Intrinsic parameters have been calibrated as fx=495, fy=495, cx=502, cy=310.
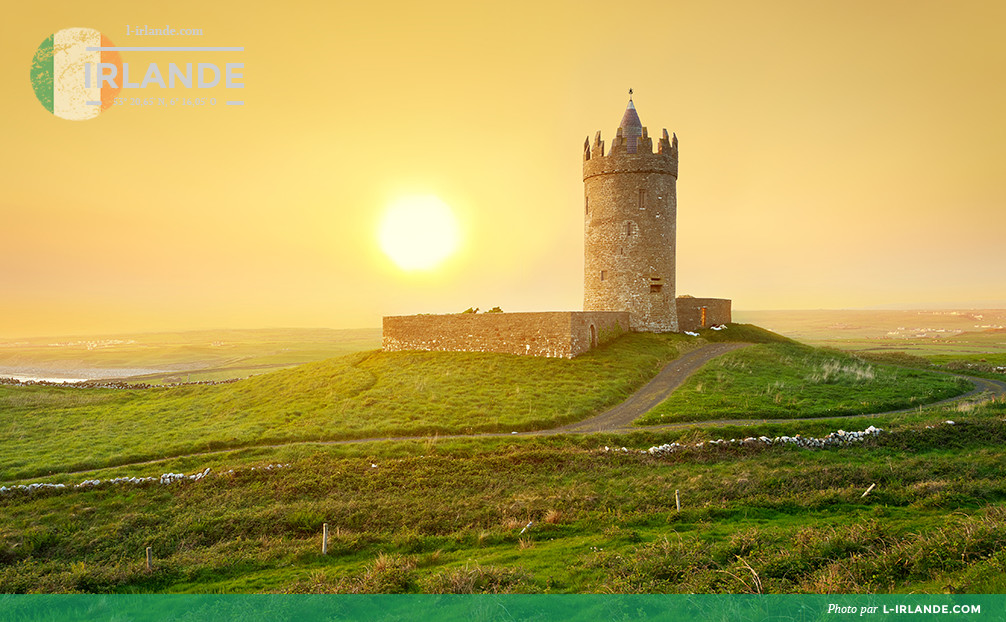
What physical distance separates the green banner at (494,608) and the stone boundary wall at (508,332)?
22538 millimetres

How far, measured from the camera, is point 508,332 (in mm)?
33156

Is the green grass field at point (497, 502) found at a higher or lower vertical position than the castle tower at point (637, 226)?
lower

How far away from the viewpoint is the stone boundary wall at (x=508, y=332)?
3119cm

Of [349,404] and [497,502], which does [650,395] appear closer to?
[497,502]

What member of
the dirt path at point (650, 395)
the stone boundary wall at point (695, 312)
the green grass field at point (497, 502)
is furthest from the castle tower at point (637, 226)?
the green grass field at point (497, 502)

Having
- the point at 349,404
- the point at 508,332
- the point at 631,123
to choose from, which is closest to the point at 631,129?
the point at 631,123

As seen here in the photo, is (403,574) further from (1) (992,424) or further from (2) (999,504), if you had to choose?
(1) (992,424)

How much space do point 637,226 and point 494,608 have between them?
1413 inches

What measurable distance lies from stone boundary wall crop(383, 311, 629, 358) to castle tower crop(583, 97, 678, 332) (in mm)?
2370

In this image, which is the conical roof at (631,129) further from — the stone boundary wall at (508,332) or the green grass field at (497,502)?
the green grass field at (497,502)

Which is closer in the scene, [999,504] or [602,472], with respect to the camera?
[999,504]

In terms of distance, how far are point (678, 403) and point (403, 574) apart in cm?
1747

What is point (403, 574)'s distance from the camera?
33.6ft

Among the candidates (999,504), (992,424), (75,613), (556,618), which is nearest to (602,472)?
(556,618)
